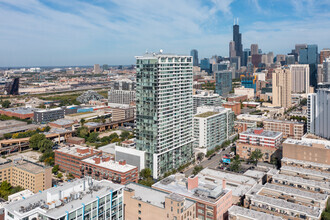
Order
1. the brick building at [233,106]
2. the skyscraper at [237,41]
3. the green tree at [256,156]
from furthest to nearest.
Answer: the skyscraper at [237,41] → the brick building at [233,106] → the green tree at [256,156]

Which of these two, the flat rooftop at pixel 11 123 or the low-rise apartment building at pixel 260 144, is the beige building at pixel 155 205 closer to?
the low-rise apartment building at pixel 260 144

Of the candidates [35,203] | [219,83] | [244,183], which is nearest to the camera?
[35,203]

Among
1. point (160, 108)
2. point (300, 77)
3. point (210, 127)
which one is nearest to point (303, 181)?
point (160, 108)

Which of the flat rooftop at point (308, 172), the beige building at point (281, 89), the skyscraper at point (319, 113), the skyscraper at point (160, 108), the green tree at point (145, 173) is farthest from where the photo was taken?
the beige building at point (281, 89)

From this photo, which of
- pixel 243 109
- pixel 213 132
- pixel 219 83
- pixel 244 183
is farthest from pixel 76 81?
pixel 244 183

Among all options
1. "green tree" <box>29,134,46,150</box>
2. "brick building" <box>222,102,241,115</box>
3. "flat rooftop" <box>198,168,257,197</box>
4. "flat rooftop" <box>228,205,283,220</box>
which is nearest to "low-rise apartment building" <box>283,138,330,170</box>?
"flat rooftop" <box>198,168,257,197</box>

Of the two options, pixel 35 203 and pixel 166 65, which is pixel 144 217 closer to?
pixel 35 203

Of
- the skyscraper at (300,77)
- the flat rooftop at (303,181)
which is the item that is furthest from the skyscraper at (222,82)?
the flat rooftop at (303,181)
